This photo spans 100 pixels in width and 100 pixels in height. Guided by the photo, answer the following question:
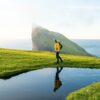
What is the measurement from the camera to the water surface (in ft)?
116

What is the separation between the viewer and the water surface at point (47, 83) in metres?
35.2

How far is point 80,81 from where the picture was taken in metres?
43.5

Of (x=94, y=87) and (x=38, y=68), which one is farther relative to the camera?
(x=38, y=68)

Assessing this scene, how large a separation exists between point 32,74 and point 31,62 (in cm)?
1165

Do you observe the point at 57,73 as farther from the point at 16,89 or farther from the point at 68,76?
the point at 16,89

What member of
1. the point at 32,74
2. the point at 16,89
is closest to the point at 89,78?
the point at 32,74

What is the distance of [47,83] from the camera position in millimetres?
41781

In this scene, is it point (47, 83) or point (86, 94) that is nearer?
point (86, 94)

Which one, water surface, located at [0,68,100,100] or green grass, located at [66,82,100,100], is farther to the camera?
water surface, located at [0,68,100,100]

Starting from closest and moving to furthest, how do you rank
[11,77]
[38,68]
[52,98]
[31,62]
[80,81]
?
[52,98]
[80,81]
[11,77]
[38,68]
[31,62]

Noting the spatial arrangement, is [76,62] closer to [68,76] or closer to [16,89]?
[68,76]

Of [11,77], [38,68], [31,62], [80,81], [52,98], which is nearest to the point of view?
[52,98]

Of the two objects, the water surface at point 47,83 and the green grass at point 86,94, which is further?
the water surface at point 47,83

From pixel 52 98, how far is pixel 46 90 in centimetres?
381
